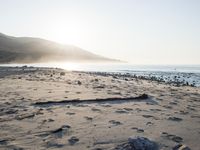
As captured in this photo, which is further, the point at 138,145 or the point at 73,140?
the point at 73,140

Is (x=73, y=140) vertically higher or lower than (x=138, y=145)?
lower

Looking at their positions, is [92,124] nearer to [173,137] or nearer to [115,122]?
[115,122]

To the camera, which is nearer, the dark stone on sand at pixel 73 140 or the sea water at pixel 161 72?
the dark stone on sand at pixel 73 140

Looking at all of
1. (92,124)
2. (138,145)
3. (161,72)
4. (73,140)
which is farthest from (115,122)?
(161,72)

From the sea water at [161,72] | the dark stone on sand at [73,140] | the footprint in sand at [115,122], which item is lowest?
the sea water at [161,72]

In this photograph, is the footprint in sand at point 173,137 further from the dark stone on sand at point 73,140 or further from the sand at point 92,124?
the dark stone on sand at point 73,140

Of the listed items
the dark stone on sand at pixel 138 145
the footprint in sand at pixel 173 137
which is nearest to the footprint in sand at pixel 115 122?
the footprint in sand at pixel 173 137

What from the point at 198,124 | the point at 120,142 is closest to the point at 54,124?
the point at 120,142

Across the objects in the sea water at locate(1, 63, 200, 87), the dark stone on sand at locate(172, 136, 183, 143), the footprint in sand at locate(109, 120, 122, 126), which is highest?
the footprint in sand at locate(109, 120, 122, 126)

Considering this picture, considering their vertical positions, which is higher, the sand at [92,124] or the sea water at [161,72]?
the sand at [92,124]

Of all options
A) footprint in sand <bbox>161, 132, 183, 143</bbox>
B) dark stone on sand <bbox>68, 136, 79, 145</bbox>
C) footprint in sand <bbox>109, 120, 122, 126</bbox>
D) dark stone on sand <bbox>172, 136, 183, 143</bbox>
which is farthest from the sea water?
dark stone on sand <bbox>68, 136, 79, 145</bbox>

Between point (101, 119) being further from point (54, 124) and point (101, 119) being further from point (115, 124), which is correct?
point (54, 124)

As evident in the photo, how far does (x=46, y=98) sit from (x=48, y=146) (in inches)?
240

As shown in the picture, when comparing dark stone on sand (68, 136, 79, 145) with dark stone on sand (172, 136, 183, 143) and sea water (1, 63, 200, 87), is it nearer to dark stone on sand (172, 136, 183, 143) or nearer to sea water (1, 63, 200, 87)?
dark stone on sand (172, 136, 183, 143)
